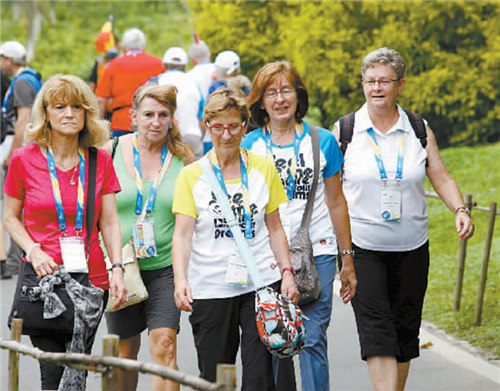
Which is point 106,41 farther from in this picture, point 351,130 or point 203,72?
point 351,130

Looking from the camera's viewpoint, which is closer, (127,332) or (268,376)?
(268,376)

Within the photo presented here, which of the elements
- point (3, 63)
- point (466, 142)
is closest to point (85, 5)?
point (466, 142)

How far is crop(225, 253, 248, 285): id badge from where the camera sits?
5.63 m

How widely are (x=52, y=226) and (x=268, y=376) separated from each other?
1267mm

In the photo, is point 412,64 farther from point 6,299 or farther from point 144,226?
point 144,226

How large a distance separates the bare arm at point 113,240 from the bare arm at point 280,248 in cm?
76

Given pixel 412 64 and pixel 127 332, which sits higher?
pixel 412 64

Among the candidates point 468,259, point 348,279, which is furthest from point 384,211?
point 468,259

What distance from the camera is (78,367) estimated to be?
5066 mm

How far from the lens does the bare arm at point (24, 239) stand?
18.2 ft

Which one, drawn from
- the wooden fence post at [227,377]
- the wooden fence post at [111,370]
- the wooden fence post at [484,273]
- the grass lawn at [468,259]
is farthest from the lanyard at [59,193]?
the wooden fence post at [484,273]

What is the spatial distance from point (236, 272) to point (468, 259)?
8392mm

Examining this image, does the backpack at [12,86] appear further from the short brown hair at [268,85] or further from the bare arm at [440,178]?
the bare arm at [440,178]

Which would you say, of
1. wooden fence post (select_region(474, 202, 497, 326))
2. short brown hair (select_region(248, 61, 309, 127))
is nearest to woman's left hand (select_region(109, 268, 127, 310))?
short brown hair (select_region(248, 61, 309, 127))
